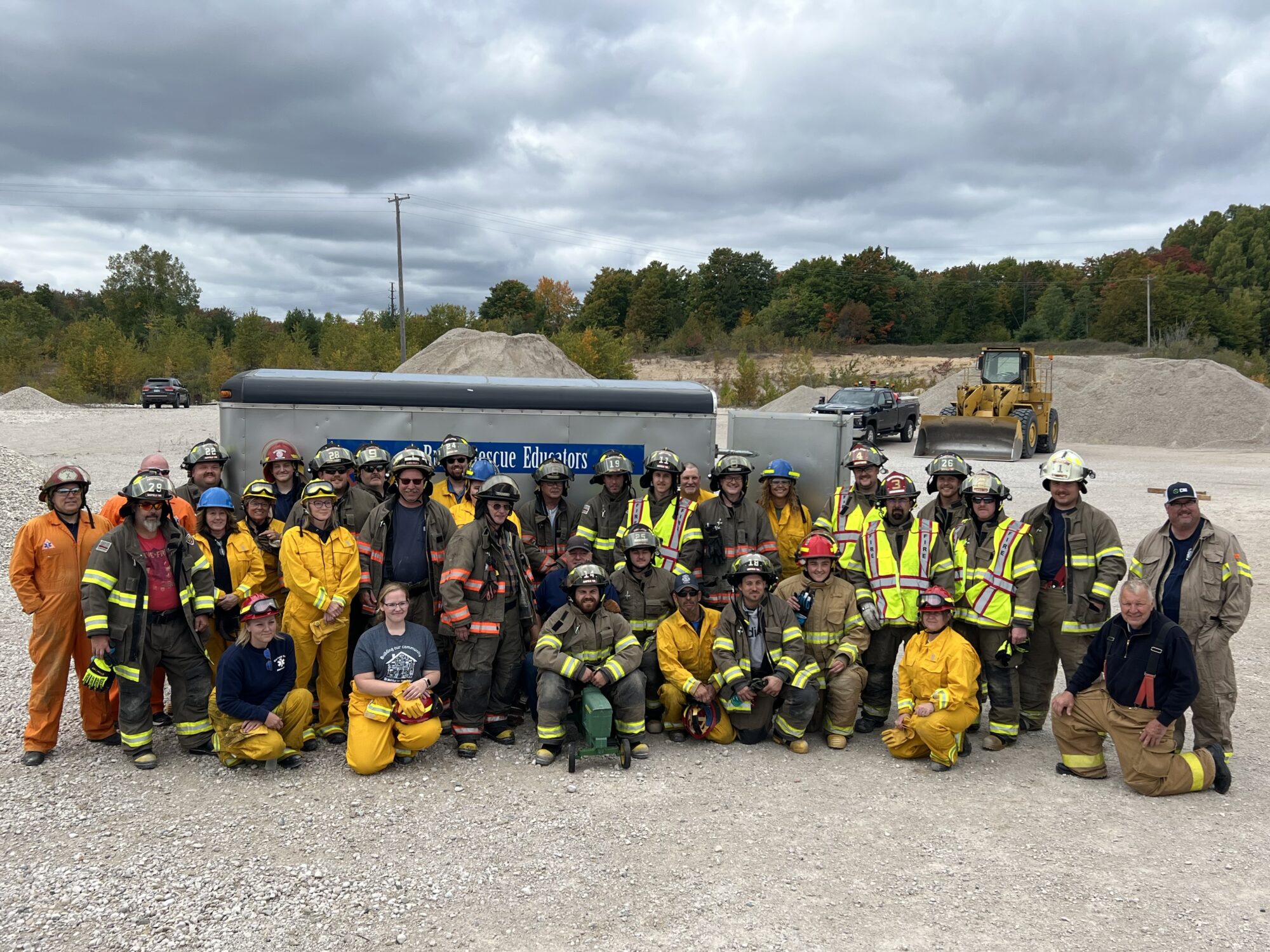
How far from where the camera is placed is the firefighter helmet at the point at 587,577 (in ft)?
20.7

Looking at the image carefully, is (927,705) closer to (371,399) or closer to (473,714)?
(473,714)

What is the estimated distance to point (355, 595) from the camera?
6.68m

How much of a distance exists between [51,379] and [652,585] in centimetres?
5962

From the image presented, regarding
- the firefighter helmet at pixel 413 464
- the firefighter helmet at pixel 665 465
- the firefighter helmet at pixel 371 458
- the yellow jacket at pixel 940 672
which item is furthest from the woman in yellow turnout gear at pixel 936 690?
the firefighter helmet at pixel 371 458

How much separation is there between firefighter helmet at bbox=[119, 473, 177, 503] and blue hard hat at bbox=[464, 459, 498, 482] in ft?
7.62

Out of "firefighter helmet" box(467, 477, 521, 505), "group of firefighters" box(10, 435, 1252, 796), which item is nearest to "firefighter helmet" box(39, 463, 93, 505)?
"group of firefighters" box(10, 435, 1252, 796)

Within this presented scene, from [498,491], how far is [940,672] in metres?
3.47

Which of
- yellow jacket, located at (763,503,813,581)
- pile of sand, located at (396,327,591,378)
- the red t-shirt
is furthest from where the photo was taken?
pile of sand, located at (396,327,591,378)

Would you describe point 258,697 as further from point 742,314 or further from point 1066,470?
point 742,314

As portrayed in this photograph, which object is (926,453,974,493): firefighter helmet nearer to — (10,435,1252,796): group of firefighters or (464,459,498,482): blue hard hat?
(10,435,1252,796): group of firefighters

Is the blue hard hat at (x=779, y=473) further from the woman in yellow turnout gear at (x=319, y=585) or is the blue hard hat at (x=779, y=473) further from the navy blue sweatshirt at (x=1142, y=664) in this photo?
the woman in yellow turnout gear at (x=319, y=585)

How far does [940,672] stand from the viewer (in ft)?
20.6

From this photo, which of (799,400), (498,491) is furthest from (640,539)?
(799,400)

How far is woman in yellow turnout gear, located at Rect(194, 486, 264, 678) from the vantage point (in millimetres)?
6496
